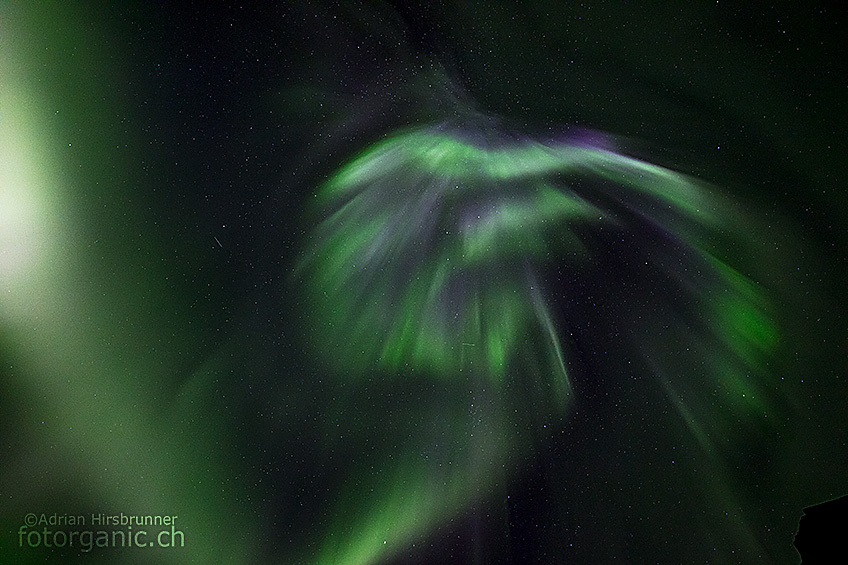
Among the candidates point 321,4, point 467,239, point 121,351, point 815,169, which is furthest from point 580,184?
point 121,351

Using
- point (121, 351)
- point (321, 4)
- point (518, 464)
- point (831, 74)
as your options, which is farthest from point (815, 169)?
point (121, 351)

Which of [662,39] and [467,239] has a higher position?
[662,39]

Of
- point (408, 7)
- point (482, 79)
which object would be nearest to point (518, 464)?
point (482, 79)

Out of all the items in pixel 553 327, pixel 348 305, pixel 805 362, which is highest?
pixel 348 305

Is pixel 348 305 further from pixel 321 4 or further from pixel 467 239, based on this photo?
pixel 321 4

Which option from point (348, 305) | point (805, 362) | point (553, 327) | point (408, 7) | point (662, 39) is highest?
point (408, 7)

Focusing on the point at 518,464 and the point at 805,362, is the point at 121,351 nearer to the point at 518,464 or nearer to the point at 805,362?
the point at 518,464

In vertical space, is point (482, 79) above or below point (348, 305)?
above
